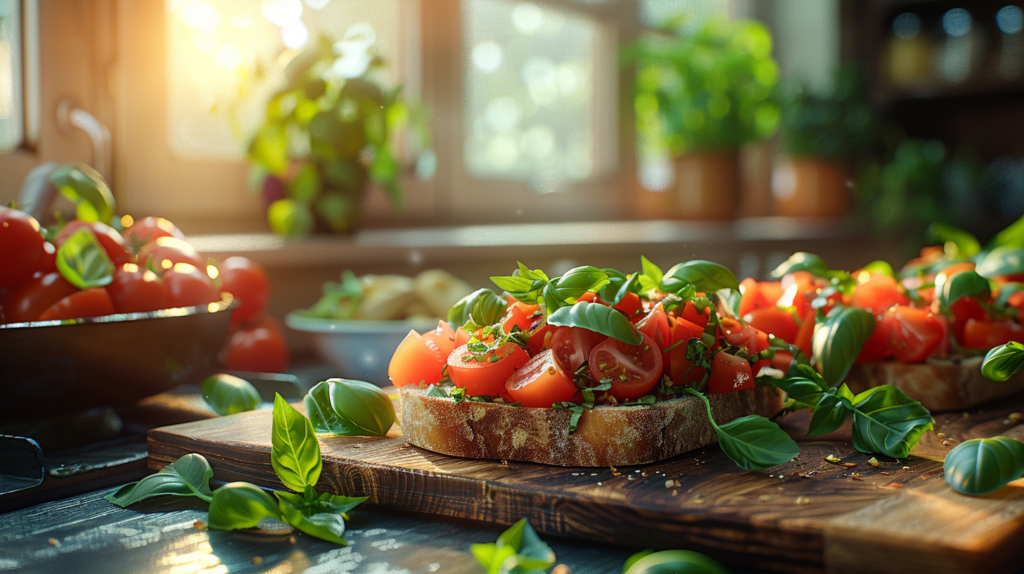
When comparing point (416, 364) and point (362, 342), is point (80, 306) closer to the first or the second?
point (416, 364)

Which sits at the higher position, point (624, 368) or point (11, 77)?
point (11, 77)

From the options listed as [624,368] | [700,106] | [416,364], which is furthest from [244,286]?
[700,106]

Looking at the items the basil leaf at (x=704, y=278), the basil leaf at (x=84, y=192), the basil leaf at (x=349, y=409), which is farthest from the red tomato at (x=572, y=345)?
the basil leaf at (x=84, y=192)

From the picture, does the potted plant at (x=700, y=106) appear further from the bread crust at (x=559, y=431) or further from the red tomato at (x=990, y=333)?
the bread crust at (x=559, y=431)

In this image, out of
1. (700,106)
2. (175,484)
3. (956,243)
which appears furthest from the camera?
(700,106)

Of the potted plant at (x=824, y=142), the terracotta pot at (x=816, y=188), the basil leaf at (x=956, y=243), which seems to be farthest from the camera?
the terracotta pot at (x=816, y=188)

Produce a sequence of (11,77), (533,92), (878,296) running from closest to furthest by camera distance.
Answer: (878,296) < (11,77) < (533,92)
